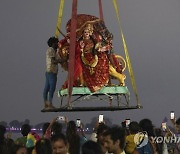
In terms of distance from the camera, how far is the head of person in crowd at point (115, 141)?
407 centimetres

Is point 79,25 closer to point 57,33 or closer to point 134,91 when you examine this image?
point 57,33

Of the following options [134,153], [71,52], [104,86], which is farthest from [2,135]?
[104,86]

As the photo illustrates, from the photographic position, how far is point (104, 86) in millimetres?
8312

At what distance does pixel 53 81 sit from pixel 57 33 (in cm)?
83

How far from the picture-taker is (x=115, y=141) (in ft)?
13.4

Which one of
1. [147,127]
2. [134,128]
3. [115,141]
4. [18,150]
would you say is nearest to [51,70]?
[147,127]

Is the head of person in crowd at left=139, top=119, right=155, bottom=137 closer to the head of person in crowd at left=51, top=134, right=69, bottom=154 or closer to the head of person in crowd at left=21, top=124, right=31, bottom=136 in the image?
the head of person in crowd at left=21, top=124, right=31, bottom=136

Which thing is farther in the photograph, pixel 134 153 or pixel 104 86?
pixel 104 86

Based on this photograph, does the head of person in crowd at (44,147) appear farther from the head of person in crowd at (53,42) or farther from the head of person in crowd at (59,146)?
the head of person in crowd at (53,42)

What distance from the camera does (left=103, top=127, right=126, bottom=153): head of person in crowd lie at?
13.4 feet

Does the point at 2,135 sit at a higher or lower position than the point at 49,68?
lower

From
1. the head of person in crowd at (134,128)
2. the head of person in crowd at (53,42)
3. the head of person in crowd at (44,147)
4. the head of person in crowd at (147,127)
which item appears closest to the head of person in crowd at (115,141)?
the head of person in crowd at (44,147)

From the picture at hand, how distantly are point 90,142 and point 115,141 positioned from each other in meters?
0.55

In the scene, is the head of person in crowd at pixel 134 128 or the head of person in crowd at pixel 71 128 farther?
the head of person in crowd at pixel 134 128
